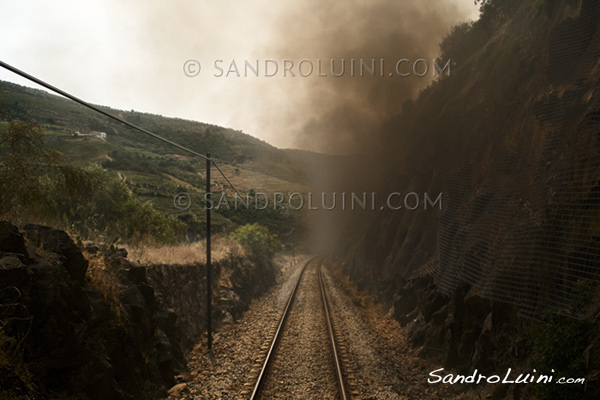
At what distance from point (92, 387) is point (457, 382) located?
310 inches

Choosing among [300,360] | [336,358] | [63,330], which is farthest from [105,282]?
[336,358]

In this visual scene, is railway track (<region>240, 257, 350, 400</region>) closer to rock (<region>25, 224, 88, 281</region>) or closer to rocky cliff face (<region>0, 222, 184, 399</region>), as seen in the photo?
rocky cliff face (<region>0, 222, 184, 399</region>)

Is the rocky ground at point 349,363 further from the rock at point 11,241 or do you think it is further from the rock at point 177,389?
the rock at point 11,241

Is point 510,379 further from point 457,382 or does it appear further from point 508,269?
point 508,269

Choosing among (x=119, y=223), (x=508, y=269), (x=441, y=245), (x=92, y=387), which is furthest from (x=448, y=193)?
(x=119, y=223)

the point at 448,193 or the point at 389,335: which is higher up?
the point at 448,193

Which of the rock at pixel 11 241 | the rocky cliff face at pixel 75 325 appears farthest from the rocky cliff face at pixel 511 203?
the rock at pixel 11 241

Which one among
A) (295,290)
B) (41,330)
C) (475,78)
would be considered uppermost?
(475,78)

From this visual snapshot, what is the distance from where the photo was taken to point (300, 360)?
32.9 ft

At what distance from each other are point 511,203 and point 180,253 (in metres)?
12.5

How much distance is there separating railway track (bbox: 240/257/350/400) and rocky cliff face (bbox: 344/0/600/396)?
9.81ft

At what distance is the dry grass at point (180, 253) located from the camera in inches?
447

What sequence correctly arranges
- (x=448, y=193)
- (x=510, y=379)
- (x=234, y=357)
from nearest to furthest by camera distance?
1. (x=510, y=379)
2. (x=234, y=357)
3. (x=448, y=193)

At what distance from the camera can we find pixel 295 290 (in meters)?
21.4
